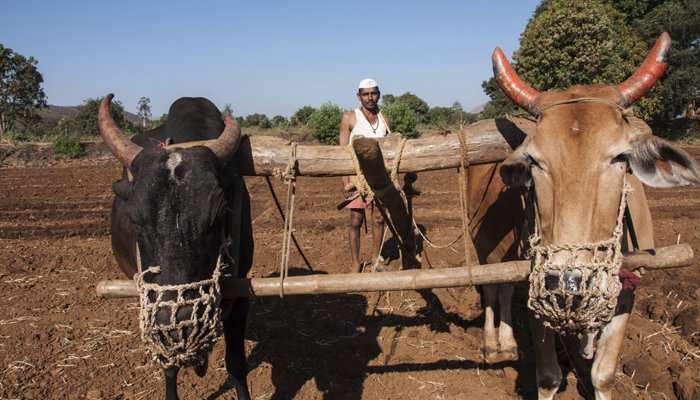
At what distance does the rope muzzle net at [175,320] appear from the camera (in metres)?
2.43

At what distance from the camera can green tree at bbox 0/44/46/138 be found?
128ft

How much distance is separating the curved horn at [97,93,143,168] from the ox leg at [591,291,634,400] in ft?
10.4

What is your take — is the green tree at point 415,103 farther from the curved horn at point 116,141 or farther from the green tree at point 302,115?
the curved horn at point 116,141

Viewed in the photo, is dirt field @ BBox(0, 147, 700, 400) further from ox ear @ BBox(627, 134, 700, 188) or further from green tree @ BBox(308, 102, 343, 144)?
green tree @ BBox(308, 102, 343, 144)

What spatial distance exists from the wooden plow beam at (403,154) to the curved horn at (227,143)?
0.55ft

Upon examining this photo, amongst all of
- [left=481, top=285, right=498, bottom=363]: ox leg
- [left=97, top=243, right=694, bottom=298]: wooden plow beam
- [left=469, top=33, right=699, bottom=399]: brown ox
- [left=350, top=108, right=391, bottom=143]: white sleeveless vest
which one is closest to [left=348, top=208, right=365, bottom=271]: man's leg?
[left=350, top=108, right=391, bottom=143]: white sleeveless vest

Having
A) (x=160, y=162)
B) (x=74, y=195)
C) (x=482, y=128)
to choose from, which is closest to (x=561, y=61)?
(x=74, y=195)

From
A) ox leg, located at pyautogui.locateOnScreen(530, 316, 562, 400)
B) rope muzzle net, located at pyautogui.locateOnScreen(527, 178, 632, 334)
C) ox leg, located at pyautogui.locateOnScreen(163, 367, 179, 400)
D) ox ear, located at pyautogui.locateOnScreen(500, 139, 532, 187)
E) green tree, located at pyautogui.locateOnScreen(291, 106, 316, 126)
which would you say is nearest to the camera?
rope muzzle net, located at pyautogui.locateOnScreen(527, 178, 632, 334)

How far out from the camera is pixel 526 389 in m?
4.04

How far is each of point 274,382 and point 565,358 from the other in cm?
268

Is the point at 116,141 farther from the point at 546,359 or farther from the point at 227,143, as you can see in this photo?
the point at 546,359

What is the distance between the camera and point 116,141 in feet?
9.50

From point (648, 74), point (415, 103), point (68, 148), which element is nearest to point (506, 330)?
point (648, 74)

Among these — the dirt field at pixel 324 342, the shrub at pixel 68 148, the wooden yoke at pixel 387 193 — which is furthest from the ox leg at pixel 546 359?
the shrub at pixel 68 148
